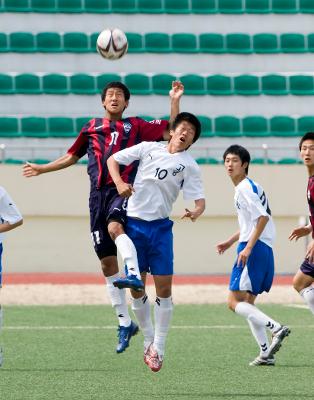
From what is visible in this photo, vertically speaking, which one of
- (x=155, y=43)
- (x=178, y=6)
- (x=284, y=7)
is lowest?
(x=155, y=43)

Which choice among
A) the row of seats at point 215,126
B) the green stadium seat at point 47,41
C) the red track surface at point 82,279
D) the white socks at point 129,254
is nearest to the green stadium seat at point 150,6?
the green stadium seat at point 47,41

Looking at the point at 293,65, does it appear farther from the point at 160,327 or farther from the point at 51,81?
the point at 160,327

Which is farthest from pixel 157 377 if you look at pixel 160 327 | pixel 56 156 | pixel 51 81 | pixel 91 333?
pixel 51 81

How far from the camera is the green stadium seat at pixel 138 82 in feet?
80.4

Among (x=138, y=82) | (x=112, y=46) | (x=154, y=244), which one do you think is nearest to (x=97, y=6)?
(x=138, y=82)

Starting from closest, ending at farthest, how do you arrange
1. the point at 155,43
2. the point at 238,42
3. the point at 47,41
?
the point at 47,41 < the point at 155,43 < the point at 238,42

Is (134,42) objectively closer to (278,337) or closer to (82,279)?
(82,279)

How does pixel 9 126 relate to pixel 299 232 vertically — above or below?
above

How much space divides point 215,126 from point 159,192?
633 inches

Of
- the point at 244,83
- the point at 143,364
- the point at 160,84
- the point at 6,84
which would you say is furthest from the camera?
the point at 244,83

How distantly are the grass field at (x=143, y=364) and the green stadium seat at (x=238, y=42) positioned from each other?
12085 millimetres

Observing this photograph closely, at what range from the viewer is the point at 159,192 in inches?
329

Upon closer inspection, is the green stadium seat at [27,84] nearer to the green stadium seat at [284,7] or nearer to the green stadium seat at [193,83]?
the green stadium seat at [193,83]

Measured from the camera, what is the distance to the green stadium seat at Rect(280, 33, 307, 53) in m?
25.5
